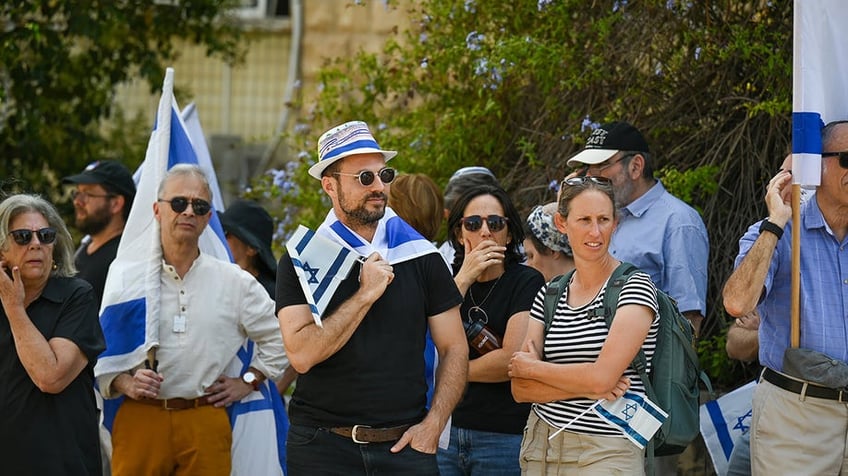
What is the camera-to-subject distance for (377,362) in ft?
15.4

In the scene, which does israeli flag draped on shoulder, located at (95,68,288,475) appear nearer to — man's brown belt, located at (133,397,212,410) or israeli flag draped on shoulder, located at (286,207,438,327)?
man's brown belt, located at (133,397,212,410)

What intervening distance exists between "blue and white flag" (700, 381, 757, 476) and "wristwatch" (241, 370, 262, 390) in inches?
87.6

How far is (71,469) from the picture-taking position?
5363 millimetres

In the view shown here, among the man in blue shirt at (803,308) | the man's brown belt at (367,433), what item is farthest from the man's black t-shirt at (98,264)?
the man in blue shirt at (803,308)

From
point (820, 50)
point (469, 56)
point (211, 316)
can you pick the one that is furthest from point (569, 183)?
point (469, 56)

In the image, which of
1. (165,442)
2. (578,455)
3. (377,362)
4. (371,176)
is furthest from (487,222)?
(165,442)

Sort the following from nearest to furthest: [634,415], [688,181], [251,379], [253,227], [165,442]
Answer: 1. [634,415]
2. [165,442]
3. [251,379]
4. [688,181]
5. [253,227]

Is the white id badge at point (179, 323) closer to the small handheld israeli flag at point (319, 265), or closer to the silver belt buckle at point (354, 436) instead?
the small handheld israeli flag at point (319, 265)

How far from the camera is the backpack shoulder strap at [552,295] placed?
4871 mm

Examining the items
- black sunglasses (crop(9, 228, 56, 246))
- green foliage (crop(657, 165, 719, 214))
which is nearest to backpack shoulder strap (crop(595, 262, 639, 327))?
green foliage (crop(657, 165, 719, 214))

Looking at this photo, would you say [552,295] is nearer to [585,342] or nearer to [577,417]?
[585,342]

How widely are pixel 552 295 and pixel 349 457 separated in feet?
3.31

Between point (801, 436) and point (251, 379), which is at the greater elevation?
point (801, 436)

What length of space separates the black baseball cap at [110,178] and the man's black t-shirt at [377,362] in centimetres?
343
